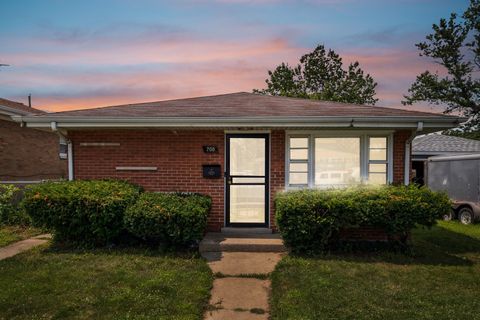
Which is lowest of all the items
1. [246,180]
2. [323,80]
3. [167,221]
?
[167,221]

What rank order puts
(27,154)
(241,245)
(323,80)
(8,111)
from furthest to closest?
(323,80), (27,154), (8,111), (241,245)

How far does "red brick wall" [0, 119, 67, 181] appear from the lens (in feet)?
39.7

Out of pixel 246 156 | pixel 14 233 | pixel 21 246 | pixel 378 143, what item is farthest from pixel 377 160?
pixel 14 233

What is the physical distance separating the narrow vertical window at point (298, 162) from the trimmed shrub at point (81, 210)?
3521 mm

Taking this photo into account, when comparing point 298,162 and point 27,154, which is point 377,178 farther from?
point 27,154

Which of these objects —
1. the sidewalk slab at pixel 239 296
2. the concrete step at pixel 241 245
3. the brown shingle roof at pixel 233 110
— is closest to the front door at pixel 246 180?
the brown shingle roof at pixel 233 110

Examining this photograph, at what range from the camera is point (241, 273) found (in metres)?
5.26

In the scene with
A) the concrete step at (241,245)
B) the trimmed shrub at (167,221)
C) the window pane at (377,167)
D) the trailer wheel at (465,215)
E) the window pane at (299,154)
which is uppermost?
the window pane at (299,154)

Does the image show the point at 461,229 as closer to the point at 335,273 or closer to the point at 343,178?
the point at 343,178

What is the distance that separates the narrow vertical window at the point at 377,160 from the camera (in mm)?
7328

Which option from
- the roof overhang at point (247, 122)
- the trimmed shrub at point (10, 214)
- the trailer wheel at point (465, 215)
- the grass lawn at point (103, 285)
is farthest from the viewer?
the trailer wheel at point (465, 215)

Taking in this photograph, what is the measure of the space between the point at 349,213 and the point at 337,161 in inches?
69.8

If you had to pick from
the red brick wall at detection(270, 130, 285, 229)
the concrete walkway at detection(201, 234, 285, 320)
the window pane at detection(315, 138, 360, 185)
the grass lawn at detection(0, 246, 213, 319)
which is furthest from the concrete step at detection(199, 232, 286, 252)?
the window pane at detection(315, 138, 360, 185)

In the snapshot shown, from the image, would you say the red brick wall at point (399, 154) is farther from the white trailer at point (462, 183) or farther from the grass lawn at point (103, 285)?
the white trailer at point (462, 183)
